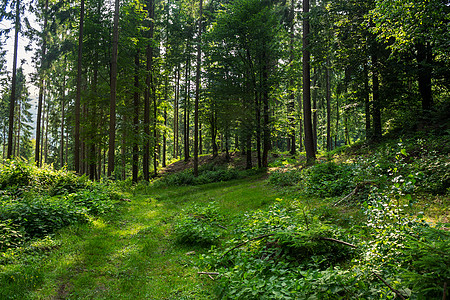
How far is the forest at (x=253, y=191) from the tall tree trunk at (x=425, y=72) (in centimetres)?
9

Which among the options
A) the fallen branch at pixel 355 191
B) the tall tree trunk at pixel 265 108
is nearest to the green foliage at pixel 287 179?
the fallen branch at pixel 355 191

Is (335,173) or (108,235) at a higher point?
(335,173)

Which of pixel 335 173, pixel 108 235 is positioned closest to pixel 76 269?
pixel 108 235

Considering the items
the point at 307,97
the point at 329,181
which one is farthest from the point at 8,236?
the point at 307,97

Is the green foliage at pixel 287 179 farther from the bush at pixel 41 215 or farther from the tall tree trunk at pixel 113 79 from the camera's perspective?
the tall tree trunk at pixel 113 79

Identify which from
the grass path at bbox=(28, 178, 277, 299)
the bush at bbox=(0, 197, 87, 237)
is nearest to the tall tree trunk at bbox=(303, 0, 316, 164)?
the grass path at bbox=(28, 178, 277, 299)

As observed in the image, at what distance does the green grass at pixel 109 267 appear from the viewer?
394 cm

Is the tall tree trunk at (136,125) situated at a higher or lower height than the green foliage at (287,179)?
higher

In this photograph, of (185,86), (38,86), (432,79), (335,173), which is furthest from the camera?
(185,86)

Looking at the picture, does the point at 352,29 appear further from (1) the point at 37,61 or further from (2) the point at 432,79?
(1) the point at 37,61

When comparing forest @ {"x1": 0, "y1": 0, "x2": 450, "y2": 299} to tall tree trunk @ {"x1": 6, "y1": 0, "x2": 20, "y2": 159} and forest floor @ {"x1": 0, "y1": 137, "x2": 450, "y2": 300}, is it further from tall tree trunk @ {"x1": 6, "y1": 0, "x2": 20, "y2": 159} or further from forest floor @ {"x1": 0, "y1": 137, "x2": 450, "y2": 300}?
tall tree trunk @ {"x1": 6, "y1": 0, "x2": 20, "y2": 159}

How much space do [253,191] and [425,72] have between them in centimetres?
931

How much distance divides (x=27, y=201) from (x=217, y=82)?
49.9 ft

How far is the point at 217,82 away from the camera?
19438 mm
